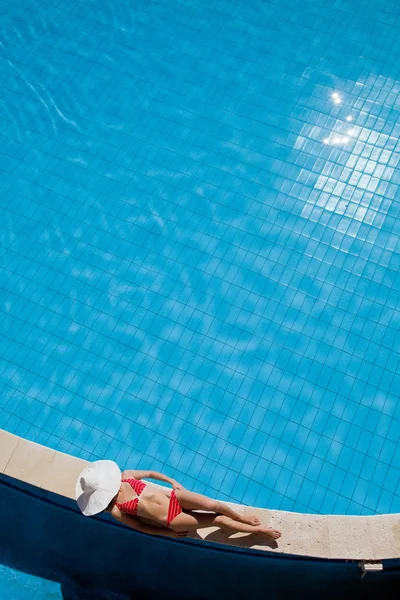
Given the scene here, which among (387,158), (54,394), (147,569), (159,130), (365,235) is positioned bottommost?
(147,569)

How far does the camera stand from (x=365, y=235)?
18.4ft

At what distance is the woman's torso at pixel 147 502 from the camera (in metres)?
3.71

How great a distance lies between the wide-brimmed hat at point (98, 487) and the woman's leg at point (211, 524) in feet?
1.51

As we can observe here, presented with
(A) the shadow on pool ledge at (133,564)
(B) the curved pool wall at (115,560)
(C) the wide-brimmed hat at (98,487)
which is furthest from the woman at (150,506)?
(A) the shadow on pool ledge at (133,564)

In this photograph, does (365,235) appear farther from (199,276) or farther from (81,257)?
(81,257)

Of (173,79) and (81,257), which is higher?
(173,79)

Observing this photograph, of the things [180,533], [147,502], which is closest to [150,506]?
[147,502]

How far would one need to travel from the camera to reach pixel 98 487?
3.74 m

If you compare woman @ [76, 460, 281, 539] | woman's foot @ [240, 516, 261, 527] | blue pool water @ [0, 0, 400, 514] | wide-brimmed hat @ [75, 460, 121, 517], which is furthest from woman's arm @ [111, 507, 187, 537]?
blue pool water @ [0, 0, 400, 514]

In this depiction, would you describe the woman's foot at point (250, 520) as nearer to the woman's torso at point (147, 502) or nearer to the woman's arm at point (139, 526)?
the woman's arm at point (139, 526)

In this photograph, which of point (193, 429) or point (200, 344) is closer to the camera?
point (193, 429)

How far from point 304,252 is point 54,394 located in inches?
106

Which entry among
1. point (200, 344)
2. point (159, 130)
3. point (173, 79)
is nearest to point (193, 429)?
point (200, 344)

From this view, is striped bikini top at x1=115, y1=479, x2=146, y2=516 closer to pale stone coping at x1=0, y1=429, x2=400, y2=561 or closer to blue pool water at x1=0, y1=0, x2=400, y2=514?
pale stone coping at x1=0, y1=429, x2=400, y2=561
